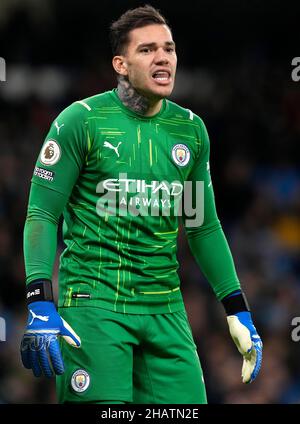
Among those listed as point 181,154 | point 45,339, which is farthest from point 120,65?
point 45,339

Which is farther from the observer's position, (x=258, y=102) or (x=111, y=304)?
(x=258, y=102)

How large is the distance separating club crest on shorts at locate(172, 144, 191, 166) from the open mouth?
0.32 metres

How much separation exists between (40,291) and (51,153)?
0.64 metres

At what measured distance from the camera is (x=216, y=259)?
507cm

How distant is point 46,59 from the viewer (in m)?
11.2

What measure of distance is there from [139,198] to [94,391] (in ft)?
2.95

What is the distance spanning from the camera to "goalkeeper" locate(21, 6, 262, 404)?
455cm

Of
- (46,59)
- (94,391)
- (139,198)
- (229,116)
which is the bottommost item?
(94,391)

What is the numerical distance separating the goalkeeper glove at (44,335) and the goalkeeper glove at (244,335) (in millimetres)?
901

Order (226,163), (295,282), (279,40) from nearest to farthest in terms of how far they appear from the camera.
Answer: (295,282)
(226,163)
(279,40)

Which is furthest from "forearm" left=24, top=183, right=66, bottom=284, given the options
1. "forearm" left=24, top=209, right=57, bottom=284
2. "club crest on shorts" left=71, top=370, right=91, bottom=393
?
"club crest on shorts" left=71, top=370, right=91, bottom=393

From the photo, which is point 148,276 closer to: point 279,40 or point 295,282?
point 295,282

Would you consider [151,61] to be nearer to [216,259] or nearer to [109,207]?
[109,207]

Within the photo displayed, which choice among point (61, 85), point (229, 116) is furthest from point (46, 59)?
point (229, 116)
